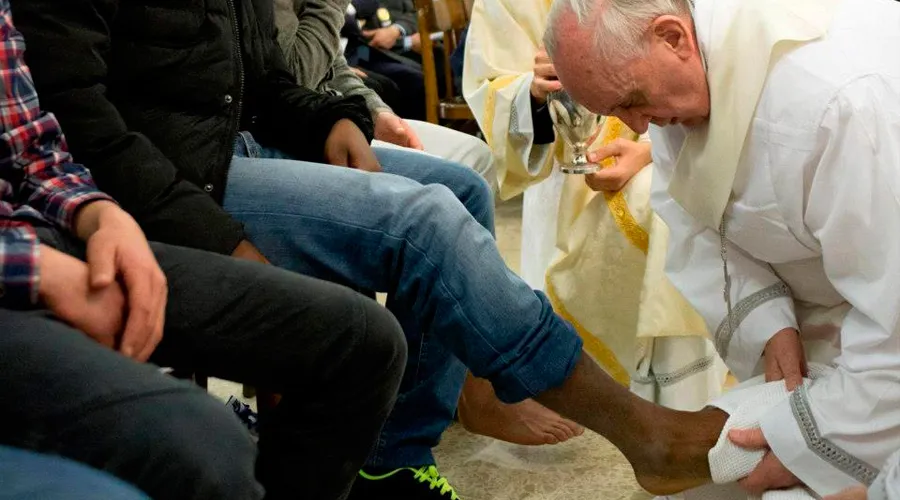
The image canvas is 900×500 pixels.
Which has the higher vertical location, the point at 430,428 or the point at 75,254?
the point at 75,254

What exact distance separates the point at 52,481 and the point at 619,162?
5.08ft

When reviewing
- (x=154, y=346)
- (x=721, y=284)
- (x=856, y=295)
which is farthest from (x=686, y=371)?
(x=154, y=346)

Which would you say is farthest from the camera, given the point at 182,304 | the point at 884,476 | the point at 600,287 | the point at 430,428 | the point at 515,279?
the point at 600,287

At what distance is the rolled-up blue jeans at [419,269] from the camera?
1.53 meters

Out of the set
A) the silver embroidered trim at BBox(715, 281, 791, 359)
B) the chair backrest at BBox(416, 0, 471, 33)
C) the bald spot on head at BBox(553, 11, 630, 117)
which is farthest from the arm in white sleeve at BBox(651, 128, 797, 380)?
the chair backrest at BBox(416, 0, 471, 33)

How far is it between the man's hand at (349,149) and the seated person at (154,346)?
0.58 m

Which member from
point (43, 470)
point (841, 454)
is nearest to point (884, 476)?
point (841, 454)

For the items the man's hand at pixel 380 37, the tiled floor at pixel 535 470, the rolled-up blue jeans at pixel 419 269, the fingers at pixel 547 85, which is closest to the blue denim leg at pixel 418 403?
the rolled-up blue jeans at pixel 419 269

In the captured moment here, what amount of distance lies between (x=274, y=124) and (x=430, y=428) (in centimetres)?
63

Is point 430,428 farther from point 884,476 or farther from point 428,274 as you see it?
point 884,476

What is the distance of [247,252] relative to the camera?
5.07 ft

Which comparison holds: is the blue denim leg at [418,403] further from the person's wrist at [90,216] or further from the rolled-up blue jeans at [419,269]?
the person's wrist at [90,216]

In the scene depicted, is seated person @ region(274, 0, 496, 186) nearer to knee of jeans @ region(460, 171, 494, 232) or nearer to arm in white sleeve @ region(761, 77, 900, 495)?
knee of jeans @ region(460, 171, 494, 232)

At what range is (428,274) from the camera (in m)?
1.59
